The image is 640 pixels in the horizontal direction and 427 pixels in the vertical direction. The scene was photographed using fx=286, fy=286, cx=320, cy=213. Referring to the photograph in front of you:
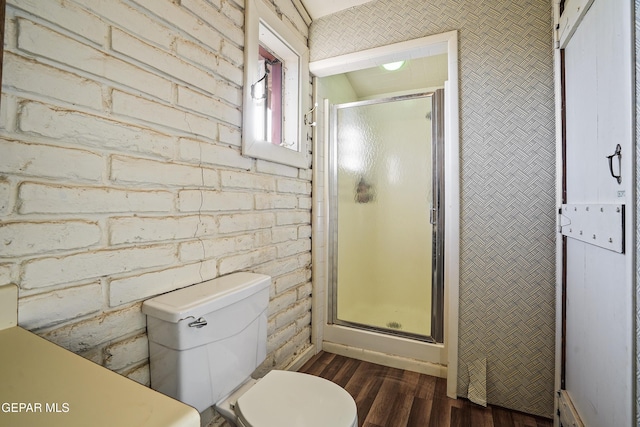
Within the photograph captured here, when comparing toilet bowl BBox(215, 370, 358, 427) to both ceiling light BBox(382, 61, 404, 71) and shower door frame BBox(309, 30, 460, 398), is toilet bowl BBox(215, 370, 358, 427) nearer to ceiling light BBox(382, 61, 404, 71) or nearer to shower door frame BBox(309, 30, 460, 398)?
shower door frame BBox(309, 30, 460, 398)

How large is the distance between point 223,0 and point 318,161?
1.09 m

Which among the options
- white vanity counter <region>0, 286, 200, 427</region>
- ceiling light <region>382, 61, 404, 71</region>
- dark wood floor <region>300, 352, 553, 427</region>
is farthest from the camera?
ceiling light <region>382, 61, 404, 71</region>

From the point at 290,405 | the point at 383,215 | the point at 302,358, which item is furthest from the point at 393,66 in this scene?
the point at 290,405

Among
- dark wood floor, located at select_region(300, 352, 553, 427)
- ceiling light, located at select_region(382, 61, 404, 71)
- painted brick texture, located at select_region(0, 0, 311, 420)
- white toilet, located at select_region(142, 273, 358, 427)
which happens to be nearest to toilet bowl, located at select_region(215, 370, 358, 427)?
white toilet, located at select_region(142, 273, 358, 427)

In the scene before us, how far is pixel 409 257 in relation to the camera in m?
2.15

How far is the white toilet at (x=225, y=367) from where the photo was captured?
893 mm

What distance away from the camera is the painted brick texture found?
70 centimetres

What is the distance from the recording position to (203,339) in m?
0.94

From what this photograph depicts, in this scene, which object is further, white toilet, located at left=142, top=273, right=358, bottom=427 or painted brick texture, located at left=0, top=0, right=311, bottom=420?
white toilet, located at left=142, top=273, right=358, bottom=427

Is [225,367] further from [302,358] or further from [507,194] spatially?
[507,194]

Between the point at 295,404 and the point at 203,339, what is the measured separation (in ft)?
1.25

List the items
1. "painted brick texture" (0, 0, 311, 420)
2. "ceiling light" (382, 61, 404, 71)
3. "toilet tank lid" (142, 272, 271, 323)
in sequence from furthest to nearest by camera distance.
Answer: "ceiling light" (382, 61, 404, 71), "toilet tank lid" (142, 272, 271, 323), "painted brick texture" (0, 0, 311, 420)

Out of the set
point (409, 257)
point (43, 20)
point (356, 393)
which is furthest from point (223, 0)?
point (356, 393)

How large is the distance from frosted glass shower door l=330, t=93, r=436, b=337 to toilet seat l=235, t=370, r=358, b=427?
1.14m
